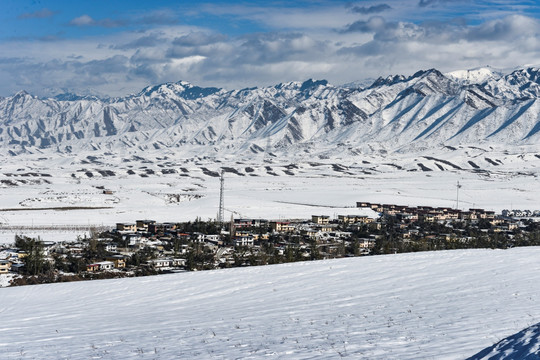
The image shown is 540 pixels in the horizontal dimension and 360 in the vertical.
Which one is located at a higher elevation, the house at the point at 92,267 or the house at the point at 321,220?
the house at the point at 321,220

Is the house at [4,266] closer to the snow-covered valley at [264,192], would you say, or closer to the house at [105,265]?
the house at [105,265]

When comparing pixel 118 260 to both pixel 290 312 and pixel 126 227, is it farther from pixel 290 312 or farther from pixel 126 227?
pixel 290 312

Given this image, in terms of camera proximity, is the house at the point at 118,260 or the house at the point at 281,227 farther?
the house at the point at 281,227

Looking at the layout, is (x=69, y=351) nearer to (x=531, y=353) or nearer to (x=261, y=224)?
(x=531, y=353)

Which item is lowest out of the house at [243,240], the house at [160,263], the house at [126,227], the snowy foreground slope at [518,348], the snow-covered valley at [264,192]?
the house at [160,263]

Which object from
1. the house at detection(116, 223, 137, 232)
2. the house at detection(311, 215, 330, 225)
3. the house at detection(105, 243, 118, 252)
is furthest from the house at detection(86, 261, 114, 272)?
the house at detection(311, 215, 330, 225)

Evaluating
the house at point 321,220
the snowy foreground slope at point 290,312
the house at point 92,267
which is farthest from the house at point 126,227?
the snowy foreground slope at point 290,312

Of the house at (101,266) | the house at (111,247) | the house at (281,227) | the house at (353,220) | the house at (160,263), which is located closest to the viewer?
the house at (101,266)

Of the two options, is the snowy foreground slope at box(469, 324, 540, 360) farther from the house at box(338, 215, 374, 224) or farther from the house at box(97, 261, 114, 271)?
the house at box(338, 215, 374, 224)
